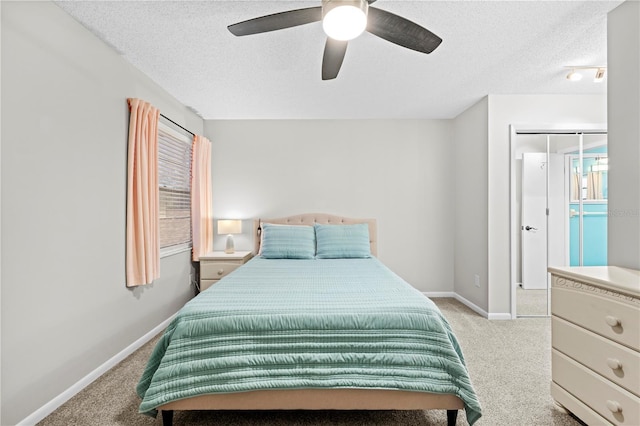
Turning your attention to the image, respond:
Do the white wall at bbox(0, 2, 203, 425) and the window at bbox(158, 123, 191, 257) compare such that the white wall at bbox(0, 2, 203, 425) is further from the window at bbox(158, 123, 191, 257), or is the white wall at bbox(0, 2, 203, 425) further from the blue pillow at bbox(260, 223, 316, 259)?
the blue pillow at bbox(260, 223, 316, 259)

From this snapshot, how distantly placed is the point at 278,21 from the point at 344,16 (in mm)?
382

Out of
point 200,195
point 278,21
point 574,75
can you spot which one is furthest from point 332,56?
point 200,195

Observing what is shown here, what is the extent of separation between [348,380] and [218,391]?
0.67 metres

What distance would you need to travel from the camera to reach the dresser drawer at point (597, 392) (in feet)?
4.73

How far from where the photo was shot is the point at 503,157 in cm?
343

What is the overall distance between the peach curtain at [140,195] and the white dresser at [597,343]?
9.94 feet

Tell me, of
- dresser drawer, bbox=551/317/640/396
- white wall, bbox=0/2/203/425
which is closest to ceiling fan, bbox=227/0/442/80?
white wall, bbox=0/2/203/425

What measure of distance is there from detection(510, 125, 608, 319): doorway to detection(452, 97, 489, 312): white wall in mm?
281

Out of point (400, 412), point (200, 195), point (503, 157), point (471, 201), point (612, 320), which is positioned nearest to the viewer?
point (612, 320)

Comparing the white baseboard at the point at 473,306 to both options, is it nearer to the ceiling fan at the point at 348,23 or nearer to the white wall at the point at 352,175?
the white wall at the point at 352,175

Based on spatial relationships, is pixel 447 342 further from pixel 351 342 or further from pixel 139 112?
pixel 139 112

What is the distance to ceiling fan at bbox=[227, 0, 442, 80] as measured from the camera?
1.58 metres

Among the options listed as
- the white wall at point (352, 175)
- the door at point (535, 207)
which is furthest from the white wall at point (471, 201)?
the door at point (535, 207)

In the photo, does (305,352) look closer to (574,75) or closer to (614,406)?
(614,406)
